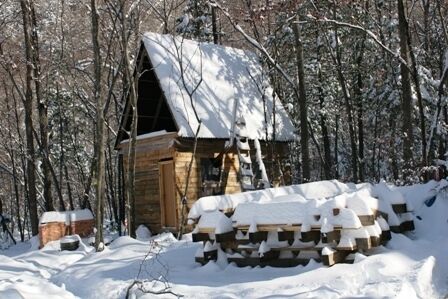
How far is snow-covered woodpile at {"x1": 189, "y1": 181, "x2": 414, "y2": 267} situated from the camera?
8.28 m

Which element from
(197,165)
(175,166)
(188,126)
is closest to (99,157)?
(175,166)

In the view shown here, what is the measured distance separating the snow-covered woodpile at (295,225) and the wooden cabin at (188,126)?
798 centimetres

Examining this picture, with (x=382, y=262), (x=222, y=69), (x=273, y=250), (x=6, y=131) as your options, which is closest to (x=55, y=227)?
(x=222, y=69)

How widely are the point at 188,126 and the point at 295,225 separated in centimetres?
1037

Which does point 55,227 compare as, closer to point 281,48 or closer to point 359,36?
point 281,48

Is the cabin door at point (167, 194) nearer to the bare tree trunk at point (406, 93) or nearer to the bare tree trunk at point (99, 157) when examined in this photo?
the bare tree trunk at point (99, 157)

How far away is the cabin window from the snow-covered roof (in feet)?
3.93

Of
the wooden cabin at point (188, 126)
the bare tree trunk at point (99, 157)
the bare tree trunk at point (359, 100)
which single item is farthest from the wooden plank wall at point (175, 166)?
the bare tree trunk at point (359, 100)

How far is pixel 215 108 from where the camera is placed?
2027 centimetres

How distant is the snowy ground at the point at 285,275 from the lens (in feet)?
23.4

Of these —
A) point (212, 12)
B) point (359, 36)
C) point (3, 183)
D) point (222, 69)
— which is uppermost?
point (212, 12)

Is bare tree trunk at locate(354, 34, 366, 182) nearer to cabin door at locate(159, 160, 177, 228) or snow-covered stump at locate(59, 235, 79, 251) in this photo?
cabin door at locate(159, 160, 177, 228)

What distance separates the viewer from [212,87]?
21094 millimetres

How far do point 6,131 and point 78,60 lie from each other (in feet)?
25.7
